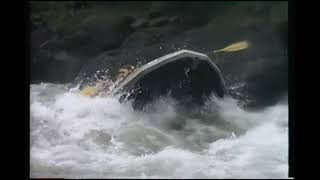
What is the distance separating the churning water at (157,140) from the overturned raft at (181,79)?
0.08 metres

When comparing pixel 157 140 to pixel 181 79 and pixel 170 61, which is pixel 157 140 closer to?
pixel 181 79

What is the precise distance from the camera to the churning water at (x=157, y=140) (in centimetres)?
353

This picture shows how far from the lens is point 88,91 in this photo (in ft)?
11.9

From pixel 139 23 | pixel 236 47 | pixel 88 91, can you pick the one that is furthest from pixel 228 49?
pixel 88 91

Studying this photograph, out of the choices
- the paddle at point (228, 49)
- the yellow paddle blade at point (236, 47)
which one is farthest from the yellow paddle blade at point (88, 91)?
the yellow paddle blade at point (236, 47)

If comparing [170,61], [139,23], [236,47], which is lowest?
[170,61]

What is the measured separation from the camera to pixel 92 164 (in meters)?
3.55

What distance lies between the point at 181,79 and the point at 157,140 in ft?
1.59

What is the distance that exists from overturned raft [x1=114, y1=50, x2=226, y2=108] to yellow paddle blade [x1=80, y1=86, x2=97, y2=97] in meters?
0.29

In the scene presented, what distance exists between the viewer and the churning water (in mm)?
3529

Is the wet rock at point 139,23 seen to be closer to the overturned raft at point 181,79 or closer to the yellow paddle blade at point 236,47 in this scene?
the overturned raft at point 181,79

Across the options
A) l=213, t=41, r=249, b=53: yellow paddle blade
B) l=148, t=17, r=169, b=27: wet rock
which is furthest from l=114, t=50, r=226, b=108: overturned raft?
l=148, t=17, r=169, b=27: wet rock
